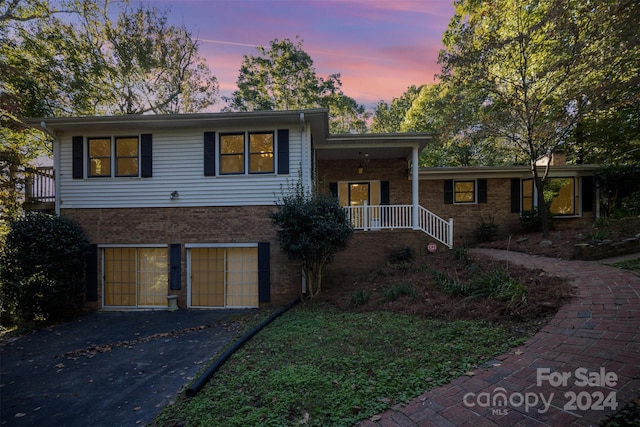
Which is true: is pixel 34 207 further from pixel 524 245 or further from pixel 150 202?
pixel 524 245

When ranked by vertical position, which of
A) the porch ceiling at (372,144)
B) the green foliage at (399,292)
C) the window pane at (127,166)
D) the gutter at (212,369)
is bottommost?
the gutter at (212,369)

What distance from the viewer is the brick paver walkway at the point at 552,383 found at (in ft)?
7.36

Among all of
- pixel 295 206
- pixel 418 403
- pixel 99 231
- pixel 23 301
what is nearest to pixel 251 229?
pixel 295 206

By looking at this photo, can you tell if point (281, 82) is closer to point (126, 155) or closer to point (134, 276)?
point (126, 155)

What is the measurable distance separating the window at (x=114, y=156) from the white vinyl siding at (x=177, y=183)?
8.2 inches

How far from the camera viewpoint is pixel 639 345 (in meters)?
2.83

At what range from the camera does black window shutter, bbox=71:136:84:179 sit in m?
8.20

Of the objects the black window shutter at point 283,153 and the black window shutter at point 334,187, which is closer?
the black window shutter at point 283,153

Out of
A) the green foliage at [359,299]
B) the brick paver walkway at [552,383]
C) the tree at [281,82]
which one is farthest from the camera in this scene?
the tree at [281,82]

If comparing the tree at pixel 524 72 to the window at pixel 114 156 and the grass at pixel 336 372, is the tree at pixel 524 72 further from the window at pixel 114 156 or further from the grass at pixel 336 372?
the window at pixel 114 156

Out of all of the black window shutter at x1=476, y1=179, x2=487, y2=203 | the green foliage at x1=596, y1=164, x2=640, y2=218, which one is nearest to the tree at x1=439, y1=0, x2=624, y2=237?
the black window shutter at x1=476, y1=179, x2=487, y2=203

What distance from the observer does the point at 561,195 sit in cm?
1290

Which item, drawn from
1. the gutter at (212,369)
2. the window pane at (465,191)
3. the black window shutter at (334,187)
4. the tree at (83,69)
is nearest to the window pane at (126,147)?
the tree at (83,69)

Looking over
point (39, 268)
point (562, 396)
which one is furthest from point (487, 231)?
point (39, 268)
